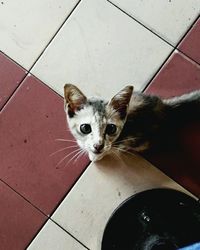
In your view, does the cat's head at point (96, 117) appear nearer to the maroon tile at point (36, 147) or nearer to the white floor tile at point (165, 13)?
the maroon tile at point (36, 147)

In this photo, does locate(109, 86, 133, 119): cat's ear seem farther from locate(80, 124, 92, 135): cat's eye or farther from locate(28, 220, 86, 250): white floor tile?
locate(28, 220, 86, 250): white floor tile

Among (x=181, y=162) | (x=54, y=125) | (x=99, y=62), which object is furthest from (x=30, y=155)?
(x=181, y=162)

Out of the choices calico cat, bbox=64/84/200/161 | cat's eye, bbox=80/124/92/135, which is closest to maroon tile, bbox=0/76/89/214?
calico cat, bbox=64/84/200/161

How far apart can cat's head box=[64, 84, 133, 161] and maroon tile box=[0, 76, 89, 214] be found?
8.2 inches

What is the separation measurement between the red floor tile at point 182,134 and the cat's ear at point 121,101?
0.84 ft

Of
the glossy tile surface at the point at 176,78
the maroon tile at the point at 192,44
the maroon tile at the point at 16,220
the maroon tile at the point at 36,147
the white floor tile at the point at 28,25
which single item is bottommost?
the maroon tile at the point at 16,220

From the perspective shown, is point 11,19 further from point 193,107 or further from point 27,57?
point 193,107

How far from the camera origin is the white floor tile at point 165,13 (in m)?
1.55

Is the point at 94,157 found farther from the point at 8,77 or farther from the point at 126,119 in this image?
the point at 8,77

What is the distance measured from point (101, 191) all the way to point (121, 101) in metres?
0.34

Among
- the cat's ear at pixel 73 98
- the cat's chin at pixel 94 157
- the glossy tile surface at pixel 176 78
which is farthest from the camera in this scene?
the glossy tile surface at pixel 176 78

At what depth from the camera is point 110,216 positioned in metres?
1.43

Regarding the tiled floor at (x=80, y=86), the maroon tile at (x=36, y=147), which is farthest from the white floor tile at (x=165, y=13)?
the maroon tile at (x=36, y=147)

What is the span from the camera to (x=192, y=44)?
5.04 feet
